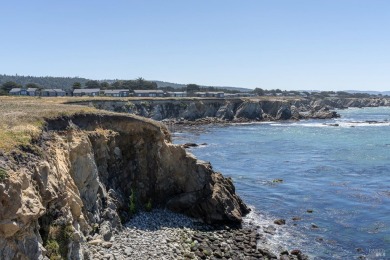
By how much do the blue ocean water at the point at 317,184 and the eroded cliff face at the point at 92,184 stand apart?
648cm

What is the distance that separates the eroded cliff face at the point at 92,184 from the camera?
696 inches

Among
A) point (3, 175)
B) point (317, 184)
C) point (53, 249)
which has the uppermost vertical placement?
point (3, 175)

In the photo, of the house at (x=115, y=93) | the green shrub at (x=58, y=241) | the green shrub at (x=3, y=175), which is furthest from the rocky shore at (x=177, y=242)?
the house at (x=115, y=93)

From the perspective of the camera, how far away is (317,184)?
170ft

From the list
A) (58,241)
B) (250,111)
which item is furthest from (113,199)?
(250,111)

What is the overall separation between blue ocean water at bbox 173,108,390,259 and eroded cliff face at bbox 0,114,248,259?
6.48 m

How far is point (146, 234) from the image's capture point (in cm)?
3012

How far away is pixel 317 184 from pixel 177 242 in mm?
Answer: 27510

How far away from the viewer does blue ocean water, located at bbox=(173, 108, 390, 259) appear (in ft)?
113

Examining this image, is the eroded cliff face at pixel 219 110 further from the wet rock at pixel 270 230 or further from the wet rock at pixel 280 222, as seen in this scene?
the wet rock at pixel 270 230

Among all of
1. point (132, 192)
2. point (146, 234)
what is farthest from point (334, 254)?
point (132, 192)

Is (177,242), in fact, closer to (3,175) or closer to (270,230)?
(270,230)

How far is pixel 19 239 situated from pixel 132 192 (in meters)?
18.2

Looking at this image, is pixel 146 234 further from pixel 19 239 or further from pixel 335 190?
pixel 335 190
